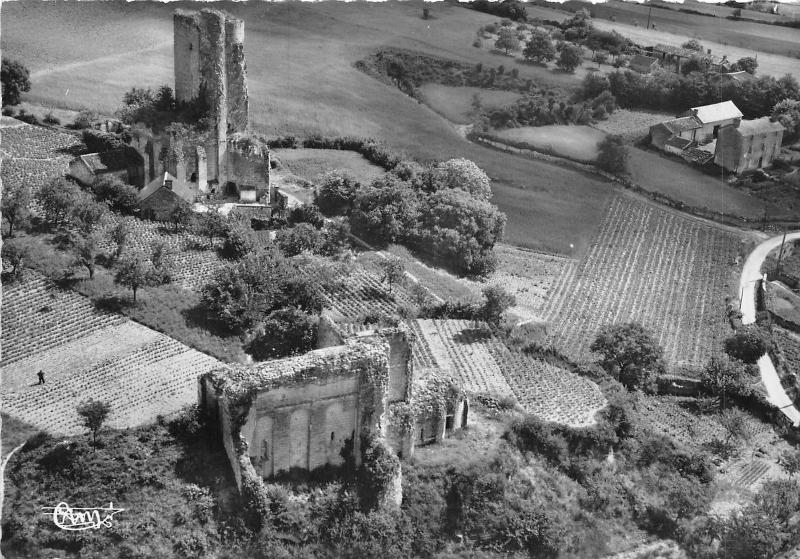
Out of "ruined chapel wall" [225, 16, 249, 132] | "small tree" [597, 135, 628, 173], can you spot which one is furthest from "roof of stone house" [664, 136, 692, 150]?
"ruined chapel wall" [225, 16, 249, 132]

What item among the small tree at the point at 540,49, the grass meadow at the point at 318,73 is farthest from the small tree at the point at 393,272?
the small tree at the point at 540,49

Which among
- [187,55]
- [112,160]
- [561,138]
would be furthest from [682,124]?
[112,160]

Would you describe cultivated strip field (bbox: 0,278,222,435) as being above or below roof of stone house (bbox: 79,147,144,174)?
below

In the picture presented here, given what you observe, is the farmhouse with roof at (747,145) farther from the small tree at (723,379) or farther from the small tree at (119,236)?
the small tree at (119,236)

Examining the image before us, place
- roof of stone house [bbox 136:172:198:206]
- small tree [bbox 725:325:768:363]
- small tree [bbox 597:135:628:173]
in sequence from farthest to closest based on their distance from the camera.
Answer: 1. small tree [bbox 597:135:628:173]
2. roof of stone house [bbox 136:172:198:206]
3. small tree [bbox 725:325:768:363]

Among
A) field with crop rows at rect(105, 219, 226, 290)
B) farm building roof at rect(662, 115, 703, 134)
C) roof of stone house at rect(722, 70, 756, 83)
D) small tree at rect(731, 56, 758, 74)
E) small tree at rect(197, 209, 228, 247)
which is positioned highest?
small tree at rect(731, 56, 758, 74)

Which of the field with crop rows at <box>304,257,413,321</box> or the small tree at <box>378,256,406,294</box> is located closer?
the field with crop rows at <box>304,257,413,321</box>

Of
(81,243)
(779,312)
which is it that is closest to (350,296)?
(81,243)

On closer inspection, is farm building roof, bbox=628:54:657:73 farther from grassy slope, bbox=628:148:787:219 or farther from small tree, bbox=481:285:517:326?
small tree, bbox=481:285:517:326
